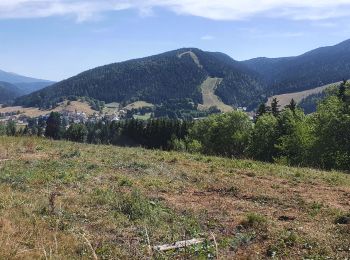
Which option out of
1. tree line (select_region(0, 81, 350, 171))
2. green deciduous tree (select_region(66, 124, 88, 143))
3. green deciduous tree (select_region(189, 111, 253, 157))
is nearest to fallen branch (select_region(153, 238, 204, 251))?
tree line (select_region(0, 81, 350, 171))

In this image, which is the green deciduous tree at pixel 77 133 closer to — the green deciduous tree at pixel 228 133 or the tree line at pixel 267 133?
the tree line at pixel 267 133

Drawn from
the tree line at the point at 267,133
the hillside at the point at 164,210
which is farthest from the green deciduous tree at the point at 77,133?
the hillside at the point at 164,210

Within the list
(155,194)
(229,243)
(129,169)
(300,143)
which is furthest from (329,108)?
(229,243)

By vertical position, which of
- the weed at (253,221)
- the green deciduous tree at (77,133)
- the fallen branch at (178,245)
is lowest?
the green deciduous tree at (77,133)

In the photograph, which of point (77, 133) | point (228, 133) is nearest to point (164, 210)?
point (228, 133)

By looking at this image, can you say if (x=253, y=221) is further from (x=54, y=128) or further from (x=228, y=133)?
(x=54, y=128)

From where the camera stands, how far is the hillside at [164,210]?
8.12 metres

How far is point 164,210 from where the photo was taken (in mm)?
11219

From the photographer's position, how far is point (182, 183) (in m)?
15.2

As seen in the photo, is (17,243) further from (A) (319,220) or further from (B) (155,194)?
(A) (319,220)

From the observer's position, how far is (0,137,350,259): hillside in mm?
8117

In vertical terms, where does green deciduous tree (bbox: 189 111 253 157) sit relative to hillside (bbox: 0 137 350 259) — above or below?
below

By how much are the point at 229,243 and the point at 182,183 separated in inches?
251

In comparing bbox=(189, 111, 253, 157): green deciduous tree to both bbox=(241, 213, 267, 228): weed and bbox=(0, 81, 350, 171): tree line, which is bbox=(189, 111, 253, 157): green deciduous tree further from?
bbox=(241, 213, 267, 228): weed
